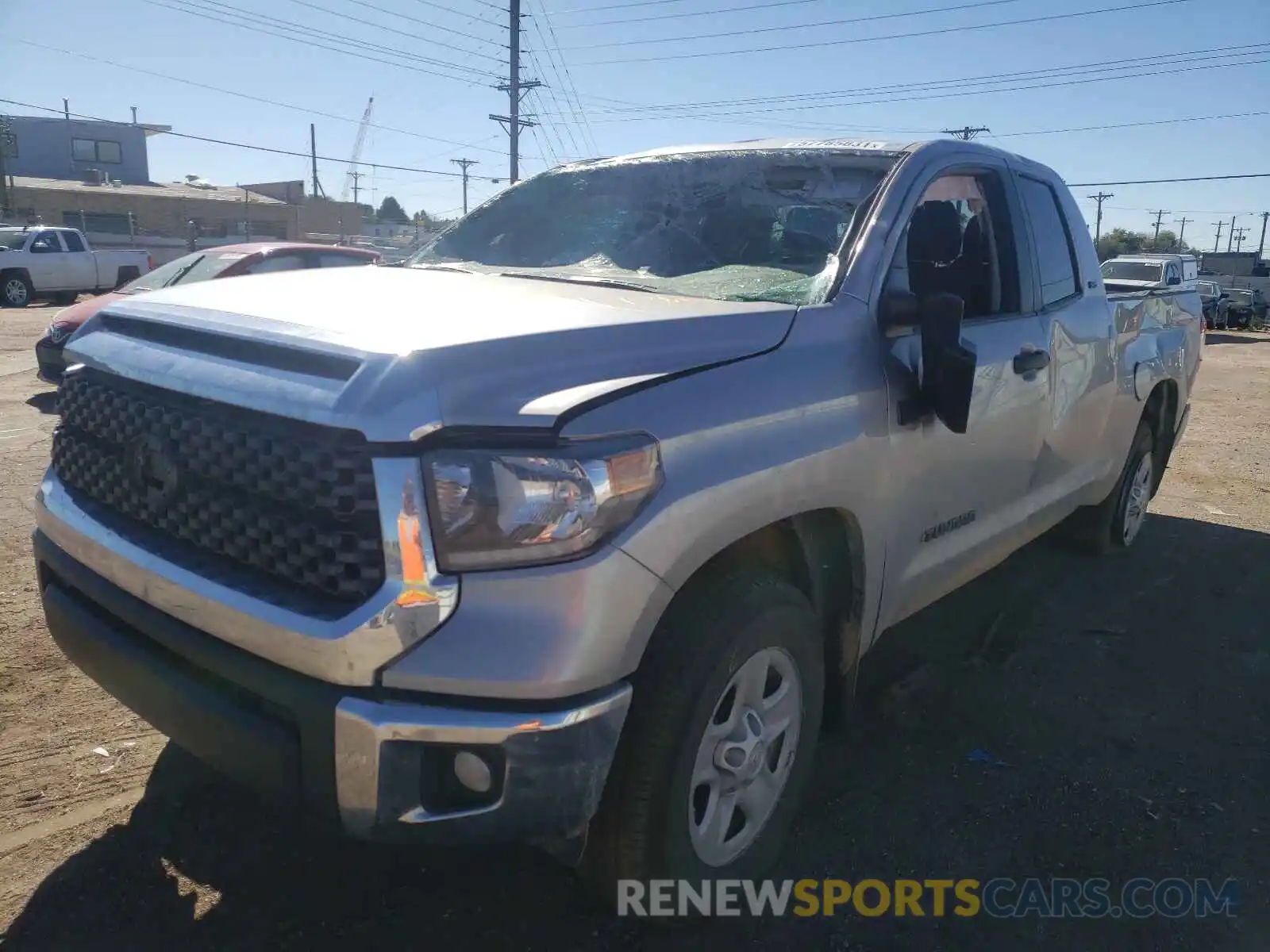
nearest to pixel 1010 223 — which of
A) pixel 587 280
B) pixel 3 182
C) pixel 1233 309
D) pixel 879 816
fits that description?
pixel 587 280

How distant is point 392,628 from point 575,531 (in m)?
0.38

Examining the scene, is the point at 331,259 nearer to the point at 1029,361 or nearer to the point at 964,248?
the point at 964,248

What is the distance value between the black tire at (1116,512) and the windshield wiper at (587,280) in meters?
3.31

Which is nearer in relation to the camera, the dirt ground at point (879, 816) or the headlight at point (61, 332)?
the dirt ground at point (879, 816)

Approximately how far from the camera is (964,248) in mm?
3635

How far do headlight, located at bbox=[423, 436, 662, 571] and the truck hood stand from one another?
8cm

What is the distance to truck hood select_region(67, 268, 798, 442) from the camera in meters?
1.89

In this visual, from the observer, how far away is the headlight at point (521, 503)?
1.83 metres

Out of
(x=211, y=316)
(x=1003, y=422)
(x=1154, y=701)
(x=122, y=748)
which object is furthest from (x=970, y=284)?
(x=122, y=748)

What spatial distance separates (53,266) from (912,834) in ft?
80.1

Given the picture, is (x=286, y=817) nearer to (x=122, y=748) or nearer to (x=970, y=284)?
(x=122, y=748)

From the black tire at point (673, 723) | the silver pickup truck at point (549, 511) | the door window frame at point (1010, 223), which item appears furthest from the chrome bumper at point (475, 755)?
the door window frame at point (1010, 223)

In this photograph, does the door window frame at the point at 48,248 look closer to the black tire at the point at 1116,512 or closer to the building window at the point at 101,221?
the building window at the point at 101,221

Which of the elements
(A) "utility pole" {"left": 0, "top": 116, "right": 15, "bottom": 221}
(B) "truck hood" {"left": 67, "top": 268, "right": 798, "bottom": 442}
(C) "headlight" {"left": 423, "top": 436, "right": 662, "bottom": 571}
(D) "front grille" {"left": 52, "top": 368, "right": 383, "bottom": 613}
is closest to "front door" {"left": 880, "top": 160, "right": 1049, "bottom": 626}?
(B) "truck hood" {"left": 67, "top": 268, "right": 798, "bottom": 442}
